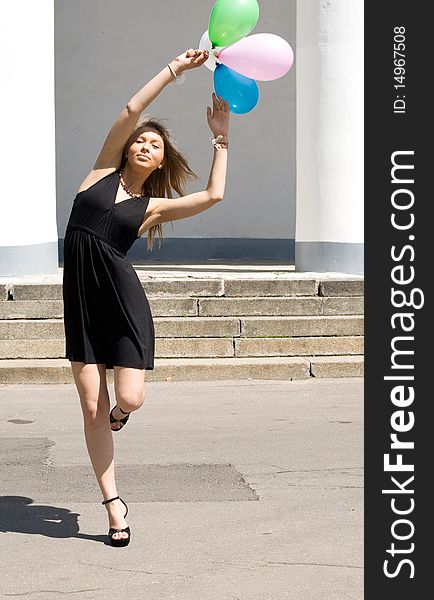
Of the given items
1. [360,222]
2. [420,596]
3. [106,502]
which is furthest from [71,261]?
[360,222]

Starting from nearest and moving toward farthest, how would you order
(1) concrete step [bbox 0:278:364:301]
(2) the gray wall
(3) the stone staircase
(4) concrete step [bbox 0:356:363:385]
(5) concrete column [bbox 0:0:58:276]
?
1. (4) concrete step [bbox 0:356:363:385]
2. (3) the stone staircase
3. (1) concrete step [bbox 0:278:364:301]
4. (5) concrete column [bbox 0:0:58:276]
5. (2) the gray wall

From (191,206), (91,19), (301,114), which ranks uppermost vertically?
(91,19)

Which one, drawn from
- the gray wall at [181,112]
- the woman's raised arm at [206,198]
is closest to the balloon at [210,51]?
the woman's raised arm at [206,198]

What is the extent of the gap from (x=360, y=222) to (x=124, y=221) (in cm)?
705

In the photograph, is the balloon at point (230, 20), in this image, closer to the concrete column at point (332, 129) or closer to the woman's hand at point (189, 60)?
the woman's hand at point (189, 60)

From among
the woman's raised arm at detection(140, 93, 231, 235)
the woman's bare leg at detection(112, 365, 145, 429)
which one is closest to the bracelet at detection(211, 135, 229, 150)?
the woman's raised arm at detection(140, 93, 231, 235)

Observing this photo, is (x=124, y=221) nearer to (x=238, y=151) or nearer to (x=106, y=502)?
(x=106, y=502)

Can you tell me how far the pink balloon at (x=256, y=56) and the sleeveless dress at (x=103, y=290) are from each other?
→ 2.83 ft

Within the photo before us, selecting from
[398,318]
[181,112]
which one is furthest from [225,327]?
[181,112]

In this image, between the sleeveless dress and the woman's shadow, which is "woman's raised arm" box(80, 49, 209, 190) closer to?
the sleeveless dress

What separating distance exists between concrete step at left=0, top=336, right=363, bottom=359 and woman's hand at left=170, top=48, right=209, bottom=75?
16.4 feet

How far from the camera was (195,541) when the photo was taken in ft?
18.9

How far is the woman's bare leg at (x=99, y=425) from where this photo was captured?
226 inches

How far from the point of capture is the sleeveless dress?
5738 millimetres
